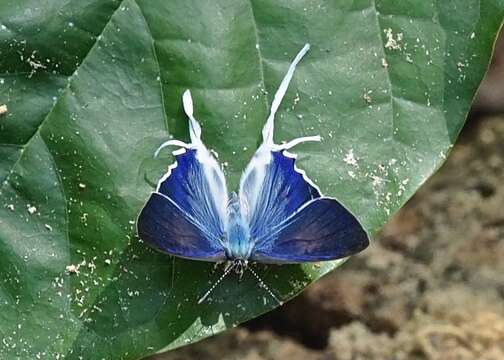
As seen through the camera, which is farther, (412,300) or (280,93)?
(412,300)

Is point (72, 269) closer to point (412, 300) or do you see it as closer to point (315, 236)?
point (315, 236)

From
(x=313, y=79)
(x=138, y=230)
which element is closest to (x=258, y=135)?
(x=313, y=79)

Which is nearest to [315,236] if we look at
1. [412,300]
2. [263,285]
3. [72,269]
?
[263,285]

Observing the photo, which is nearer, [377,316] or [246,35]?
[246,35]

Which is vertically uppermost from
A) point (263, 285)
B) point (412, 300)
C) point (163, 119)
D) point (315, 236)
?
point (163, 119)

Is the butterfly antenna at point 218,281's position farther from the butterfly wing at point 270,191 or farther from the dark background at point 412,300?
the dark background at point 412,300

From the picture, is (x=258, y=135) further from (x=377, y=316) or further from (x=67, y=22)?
(x=377, y=316)

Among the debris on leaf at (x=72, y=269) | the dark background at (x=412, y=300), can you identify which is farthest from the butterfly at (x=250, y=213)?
the dark background at (x=412, y=300)
